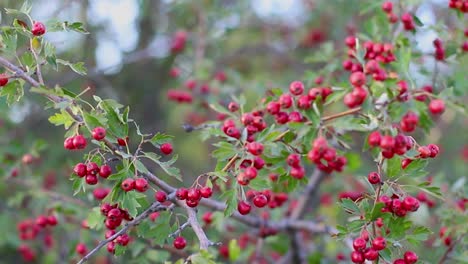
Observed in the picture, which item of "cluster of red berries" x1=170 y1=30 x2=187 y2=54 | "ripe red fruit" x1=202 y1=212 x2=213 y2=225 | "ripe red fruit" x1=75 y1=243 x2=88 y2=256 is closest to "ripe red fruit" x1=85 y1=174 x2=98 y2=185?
"ripe red fruit" x1=202 y1=212 x2=213 y2=225

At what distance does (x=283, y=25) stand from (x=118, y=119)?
176 inches

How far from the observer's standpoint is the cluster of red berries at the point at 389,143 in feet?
6.38

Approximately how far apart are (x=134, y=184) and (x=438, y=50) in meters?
1.88

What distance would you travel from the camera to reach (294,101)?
2.45 metres

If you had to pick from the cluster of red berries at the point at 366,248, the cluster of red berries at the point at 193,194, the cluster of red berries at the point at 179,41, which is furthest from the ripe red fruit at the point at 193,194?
the cluster of red berries at the point at 179,41

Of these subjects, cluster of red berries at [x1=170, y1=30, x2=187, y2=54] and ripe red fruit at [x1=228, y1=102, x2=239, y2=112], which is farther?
cluster of red berries at [x1=170, y1=30, x2=187, y2=54]

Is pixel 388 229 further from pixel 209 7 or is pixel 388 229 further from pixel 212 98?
pixel 209 7

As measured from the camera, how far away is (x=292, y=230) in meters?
3.73

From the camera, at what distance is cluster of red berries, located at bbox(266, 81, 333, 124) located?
2.32 metres

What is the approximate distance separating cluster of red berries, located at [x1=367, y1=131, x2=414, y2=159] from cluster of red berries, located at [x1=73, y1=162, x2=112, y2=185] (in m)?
0.98

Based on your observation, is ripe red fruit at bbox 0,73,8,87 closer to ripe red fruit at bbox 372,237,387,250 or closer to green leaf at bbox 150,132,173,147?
green leaf at bbox 150,132,173,147

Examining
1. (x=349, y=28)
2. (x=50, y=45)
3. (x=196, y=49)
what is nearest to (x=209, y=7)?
(x=196, y=49)

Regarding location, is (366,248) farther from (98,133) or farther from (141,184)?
(98,133)

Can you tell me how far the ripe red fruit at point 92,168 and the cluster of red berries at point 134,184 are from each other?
0.46 feet
